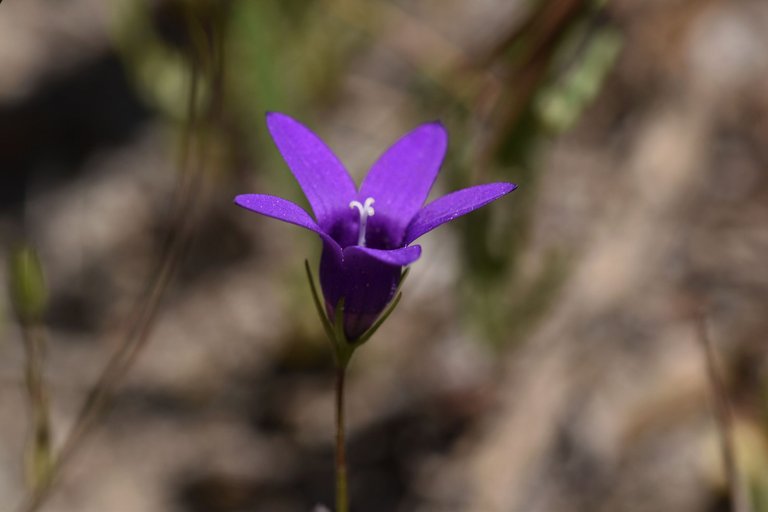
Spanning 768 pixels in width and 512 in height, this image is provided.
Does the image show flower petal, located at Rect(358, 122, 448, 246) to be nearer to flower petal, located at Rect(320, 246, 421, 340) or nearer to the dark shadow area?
flower petal, located at Rect(320, 246, 421, 340)

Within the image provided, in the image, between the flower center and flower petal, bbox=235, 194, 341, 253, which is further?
the flower center

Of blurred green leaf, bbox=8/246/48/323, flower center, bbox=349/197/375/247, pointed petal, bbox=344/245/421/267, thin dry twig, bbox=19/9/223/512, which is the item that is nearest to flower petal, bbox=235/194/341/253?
pointed petal, bbox=344/245/421/267

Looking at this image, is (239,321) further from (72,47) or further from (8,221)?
(72,47)

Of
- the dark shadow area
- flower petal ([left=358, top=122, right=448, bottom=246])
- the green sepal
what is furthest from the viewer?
the dark shadow area

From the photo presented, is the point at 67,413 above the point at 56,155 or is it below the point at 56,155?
below

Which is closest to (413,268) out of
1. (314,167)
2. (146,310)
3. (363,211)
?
(146,310)

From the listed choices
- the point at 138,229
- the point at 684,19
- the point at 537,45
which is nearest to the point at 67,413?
the point at 138,229

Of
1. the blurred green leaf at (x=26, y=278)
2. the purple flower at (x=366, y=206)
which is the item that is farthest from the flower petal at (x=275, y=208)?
the blurred green leaf at (x=26, y=278)

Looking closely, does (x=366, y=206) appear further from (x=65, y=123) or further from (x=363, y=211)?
(x=65, y=123)
